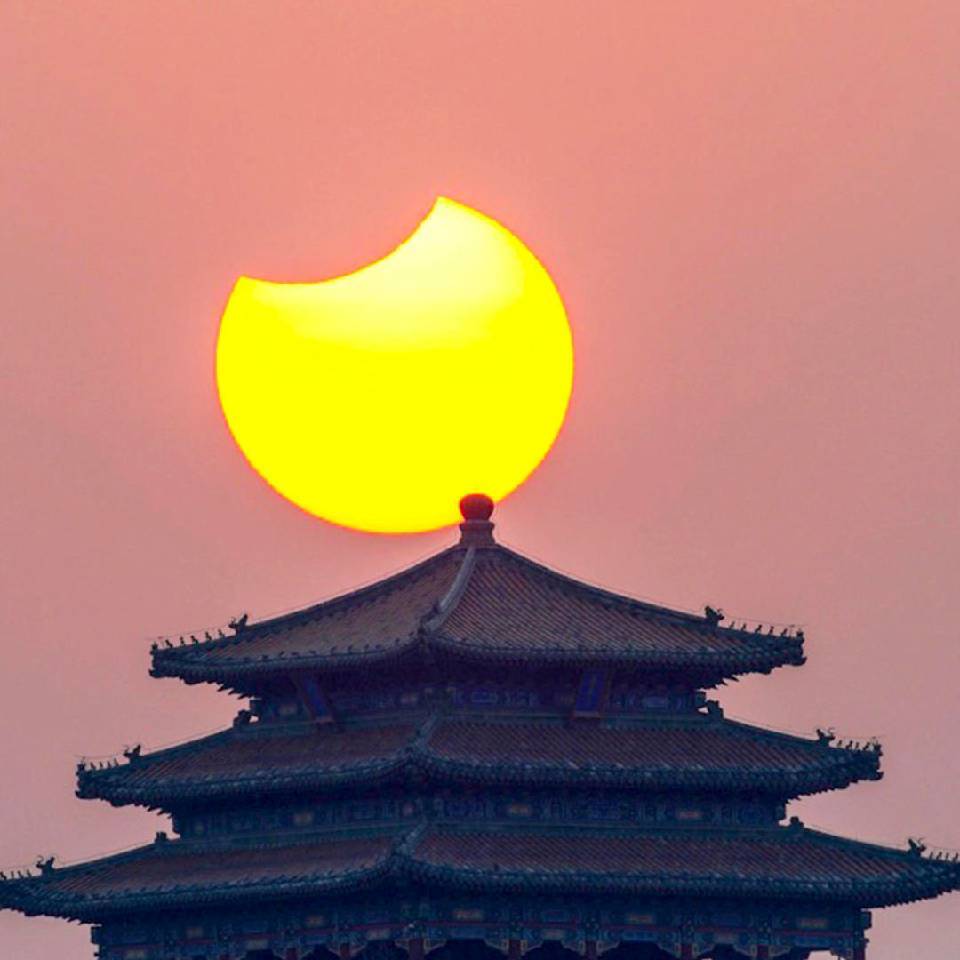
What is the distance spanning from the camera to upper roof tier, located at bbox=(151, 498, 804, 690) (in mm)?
137000

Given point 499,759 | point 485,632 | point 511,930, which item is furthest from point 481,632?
point 511,930

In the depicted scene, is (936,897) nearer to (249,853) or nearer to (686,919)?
(686,919)

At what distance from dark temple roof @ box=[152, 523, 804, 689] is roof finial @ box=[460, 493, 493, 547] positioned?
24cm

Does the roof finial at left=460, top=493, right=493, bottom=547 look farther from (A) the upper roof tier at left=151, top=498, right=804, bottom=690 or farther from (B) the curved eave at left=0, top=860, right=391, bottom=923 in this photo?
(B) the curved eave at left=0, top=860, right=391, bottom=923

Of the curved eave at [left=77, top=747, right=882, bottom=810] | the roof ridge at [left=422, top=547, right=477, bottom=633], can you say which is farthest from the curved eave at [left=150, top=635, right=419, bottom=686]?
the curved eave at [left=77, top=747, right=882, bottom=810]

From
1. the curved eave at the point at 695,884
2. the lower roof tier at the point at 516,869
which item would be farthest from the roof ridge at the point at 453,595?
the curved eave at the point at 695,884

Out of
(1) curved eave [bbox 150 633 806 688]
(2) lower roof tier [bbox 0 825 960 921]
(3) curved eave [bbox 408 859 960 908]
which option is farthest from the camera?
(1) curved eave [bbox 150 633 806 688]

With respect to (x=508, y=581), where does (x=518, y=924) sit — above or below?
below

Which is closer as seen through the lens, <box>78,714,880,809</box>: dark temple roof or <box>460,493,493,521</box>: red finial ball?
<box>78,714,880,809</box>: dark temple roof

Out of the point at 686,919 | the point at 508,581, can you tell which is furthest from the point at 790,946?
the point at 508,581

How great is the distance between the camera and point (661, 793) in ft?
455

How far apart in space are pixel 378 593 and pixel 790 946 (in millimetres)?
15845

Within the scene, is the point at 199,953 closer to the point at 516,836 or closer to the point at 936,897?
the point at 516,836

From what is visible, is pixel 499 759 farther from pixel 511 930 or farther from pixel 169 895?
pixel 169 895
